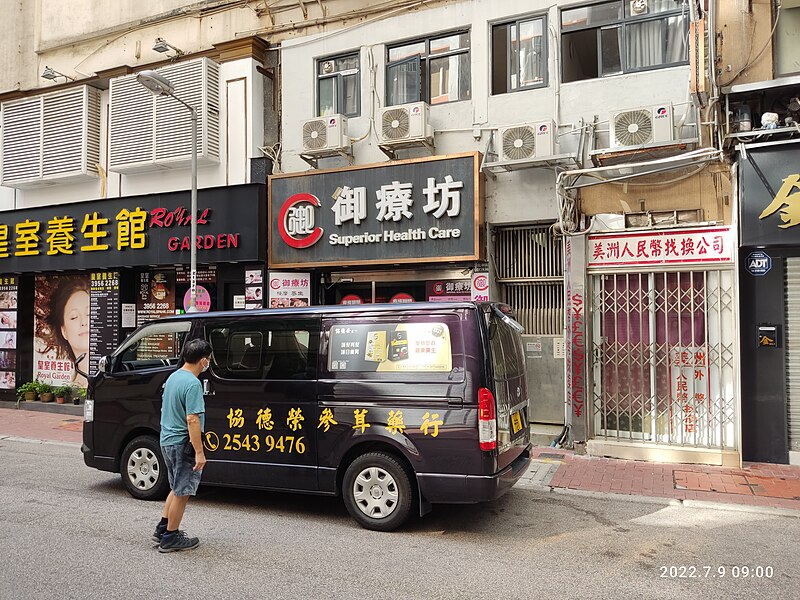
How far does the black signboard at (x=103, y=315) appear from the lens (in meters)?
13.7

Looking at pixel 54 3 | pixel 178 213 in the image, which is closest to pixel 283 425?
pixel 178 213

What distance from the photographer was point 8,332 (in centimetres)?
1520

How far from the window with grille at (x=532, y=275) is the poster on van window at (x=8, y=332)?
11.6 m

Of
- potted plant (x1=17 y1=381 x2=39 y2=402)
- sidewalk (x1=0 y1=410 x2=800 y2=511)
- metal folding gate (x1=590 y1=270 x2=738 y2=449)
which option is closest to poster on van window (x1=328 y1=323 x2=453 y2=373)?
sidewalk (x1=0 y1=410 x2=800 y2=511)

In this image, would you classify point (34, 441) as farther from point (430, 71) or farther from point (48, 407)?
point (430, 71)

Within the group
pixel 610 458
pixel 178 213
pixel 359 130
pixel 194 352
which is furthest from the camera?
pixel 178 213

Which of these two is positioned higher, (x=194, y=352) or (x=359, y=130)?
(x=359, y=130)

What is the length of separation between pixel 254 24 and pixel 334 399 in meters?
9.71

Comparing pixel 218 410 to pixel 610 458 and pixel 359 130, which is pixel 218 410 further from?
pixel 359 130

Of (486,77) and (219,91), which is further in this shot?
(219,91)

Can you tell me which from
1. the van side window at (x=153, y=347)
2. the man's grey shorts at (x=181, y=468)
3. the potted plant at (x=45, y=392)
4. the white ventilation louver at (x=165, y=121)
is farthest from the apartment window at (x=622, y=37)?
the potted plant at (x=45, y=392)

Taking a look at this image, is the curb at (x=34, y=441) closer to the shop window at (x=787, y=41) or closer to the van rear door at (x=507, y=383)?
the van rear door at (x=507, y=383)

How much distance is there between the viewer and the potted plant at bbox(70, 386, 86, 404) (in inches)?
547

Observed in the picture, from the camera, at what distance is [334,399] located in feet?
20.0
